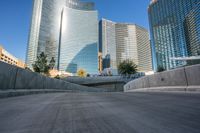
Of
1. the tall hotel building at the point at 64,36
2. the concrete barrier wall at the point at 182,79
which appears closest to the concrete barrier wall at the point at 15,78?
the concrete barrier wall at the point at 182,79

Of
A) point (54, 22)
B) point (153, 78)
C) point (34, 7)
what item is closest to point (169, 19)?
point (54, 22)

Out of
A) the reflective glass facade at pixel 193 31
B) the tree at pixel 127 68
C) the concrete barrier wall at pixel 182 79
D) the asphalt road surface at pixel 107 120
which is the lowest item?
the asphalt road surface at pixel 107 120

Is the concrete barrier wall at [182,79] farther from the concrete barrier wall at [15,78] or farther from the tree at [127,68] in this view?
the tree at [127,68]

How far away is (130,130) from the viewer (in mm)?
1169

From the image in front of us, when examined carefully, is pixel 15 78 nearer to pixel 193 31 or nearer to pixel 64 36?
pixel 64 36

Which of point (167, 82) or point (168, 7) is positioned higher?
point (168, 7)

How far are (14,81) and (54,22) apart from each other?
181039 mm

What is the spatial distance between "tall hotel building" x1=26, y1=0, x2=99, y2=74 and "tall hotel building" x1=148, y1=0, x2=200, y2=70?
78.8 m

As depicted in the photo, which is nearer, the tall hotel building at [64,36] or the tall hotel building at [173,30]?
the tall hotel building at [173,30]

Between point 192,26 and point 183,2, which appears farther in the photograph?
point 183,2

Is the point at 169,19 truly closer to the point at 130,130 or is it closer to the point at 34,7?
the point at 34,7

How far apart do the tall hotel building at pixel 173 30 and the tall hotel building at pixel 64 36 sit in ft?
259

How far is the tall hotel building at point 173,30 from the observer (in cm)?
13400

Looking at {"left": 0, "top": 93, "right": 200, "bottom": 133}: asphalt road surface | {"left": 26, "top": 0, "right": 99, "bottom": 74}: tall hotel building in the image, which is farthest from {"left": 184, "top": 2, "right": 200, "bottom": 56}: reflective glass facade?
{"left": 0, "top": 93, "right": 200, "bottom": 133}: asphalt road surface
